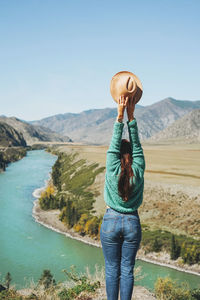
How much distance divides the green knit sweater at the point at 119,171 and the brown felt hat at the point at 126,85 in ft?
1.50

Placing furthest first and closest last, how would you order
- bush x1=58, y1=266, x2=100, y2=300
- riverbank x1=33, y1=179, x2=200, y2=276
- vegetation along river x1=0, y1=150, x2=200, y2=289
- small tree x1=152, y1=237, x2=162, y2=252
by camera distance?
small tree x1=152, y1=237, x2=162, y2=252 < riverbank x1=33, y1=179, x2=200, y2=276 < vegetation along river x1=0, y1=150, x2=200, y2=289 < bush x1=58, y1=266, x2=100, y2=300

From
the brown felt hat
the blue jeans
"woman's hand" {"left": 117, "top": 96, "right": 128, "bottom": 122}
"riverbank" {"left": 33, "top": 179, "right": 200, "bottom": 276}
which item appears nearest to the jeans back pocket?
the blue jeans

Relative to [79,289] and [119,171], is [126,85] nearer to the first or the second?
[119,171]

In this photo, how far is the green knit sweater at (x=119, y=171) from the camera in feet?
15.3

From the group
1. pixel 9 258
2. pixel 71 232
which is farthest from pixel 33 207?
pixel 9 258

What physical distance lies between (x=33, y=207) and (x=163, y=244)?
25886 mm

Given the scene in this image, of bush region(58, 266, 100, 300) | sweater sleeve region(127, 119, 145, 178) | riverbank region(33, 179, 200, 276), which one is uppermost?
sweater sleeve region(127, 119, 145, 178)

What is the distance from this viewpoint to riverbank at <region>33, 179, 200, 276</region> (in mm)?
29328

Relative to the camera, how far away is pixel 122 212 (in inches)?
184

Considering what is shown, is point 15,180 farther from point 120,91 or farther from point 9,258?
point 120,91

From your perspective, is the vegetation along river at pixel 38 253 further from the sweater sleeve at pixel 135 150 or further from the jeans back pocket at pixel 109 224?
the sweater sleeve at pixel 135 150

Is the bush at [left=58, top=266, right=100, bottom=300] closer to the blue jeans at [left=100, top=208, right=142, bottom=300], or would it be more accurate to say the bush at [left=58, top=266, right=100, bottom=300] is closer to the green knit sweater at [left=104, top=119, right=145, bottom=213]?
the blue jeans at [left=100, top=208, right=142, bottom=300]

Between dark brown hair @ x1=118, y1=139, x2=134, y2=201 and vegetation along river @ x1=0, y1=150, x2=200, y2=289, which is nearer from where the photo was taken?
dark brown hair @ x1=118, y1=139, x2=134, y2=201

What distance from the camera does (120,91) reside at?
475cm
